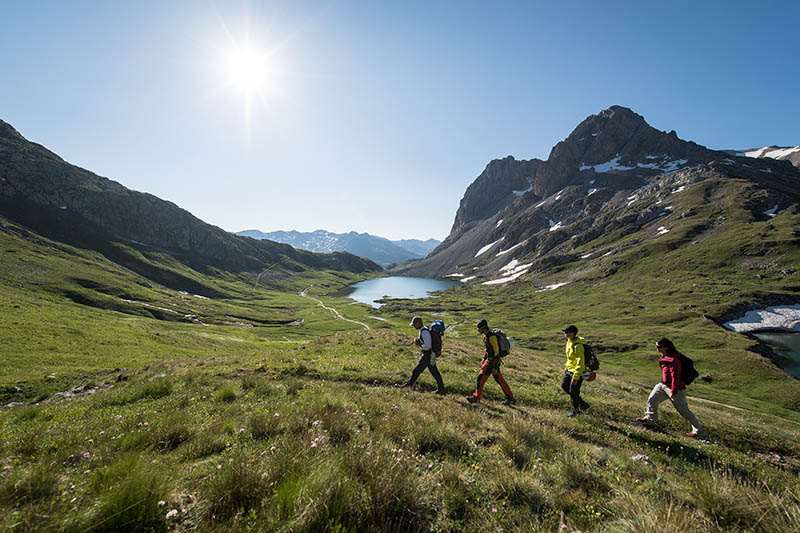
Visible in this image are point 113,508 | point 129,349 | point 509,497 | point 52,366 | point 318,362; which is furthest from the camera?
point 129,349

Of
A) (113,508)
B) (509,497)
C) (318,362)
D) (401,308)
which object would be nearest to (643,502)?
(509,497)

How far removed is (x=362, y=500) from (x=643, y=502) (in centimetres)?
398

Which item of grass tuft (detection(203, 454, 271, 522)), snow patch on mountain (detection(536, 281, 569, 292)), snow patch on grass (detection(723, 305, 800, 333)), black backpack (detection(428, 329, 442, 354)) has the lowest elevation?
grass tuft (detection(203, 454, 271, 522))

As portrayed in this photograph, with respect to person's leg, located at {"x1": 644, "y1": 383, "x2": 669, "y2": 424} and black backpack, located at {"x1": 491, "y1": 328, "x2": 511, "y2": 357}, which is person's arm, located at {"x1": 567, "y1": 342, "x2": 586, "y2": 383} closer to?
person's leg, located at {"x1": 644, "y1": 383, "x2": 669, "y2": 424}

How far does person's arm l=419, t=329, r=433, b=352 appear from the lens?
1281cm

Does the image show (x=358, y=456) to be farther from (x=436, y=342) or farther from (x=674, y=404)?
(x=674, y=404)

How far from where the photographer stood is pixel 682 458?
809 cm

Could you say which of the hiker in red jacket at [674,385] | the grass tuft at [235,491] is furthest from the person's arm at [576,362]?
the grass tuft at [235,491]

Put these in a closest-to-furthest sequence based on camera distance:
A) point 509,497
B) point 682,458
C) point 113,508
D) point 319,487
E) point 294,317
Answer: point 113,508, point 319,487, point 509,497, point 682,458, point 294,317

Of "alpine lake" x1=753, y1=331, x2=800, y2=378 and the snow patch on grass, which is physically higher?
the snow patch on grass

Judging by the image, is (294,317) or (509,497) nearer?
(509,497)

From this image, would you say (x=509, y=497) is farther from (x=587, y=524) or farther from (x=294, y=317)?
(x=294, y=317)

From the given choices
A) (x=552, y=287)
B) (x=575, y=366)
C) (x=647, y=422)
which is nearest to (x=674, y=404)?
(x=647, y=422)

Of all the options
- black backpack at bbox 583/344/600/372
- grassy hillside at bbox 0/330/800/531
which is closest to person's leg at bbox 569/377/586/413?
black backpack at bbox 583/344/600/372
